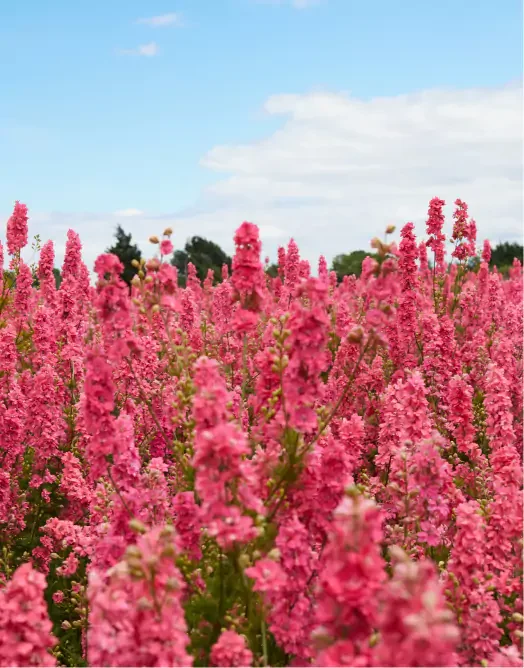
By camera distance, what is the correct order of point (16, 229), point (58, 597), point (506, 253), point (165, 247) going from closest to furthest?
point (165, 247)
point (58, 597)
point (16, 229)
point (506, 253)

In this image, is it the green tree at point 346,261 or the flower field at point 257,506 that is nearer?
the flower field at point 257,506

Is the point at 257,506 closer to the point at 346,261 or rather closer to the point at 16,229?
the point at 16,229

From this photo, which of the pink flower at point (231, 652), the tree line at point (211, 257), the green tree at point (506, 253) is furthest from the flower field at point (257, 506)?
the green tree at point (506, 253)

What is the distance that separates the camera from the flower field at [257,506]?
7.63ft

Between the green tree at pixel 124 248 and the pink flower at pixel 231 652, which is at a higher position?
the green tree at pixel 124 248

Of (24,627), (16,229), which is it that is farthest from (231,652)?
(16,229)

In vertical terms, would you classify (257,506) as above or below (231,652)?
above

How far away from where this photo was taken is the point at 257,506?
312 centimetres

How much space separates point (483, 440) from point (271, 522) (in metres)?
5.16

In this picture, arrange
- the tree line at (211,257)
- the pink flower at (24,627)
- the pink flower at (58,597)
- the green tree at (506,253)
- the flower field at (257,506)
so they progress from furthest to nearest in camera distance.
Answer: the green tree at (506,253), the tree line at (211,257), the pink flower at (58,597), the pink flower at (24,627), the flower field at (257,506)

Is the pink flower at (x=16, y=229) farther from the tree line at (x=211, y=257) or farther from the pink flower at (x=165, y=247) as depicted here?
the tree line at (x=211, y=257)

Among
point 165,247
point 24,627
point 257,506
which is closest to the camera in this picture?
point 24,627

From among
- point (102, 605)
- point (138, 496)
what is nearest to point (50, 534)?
point (138, 496)

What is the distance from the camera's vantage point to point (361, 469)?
7660 millimetres
